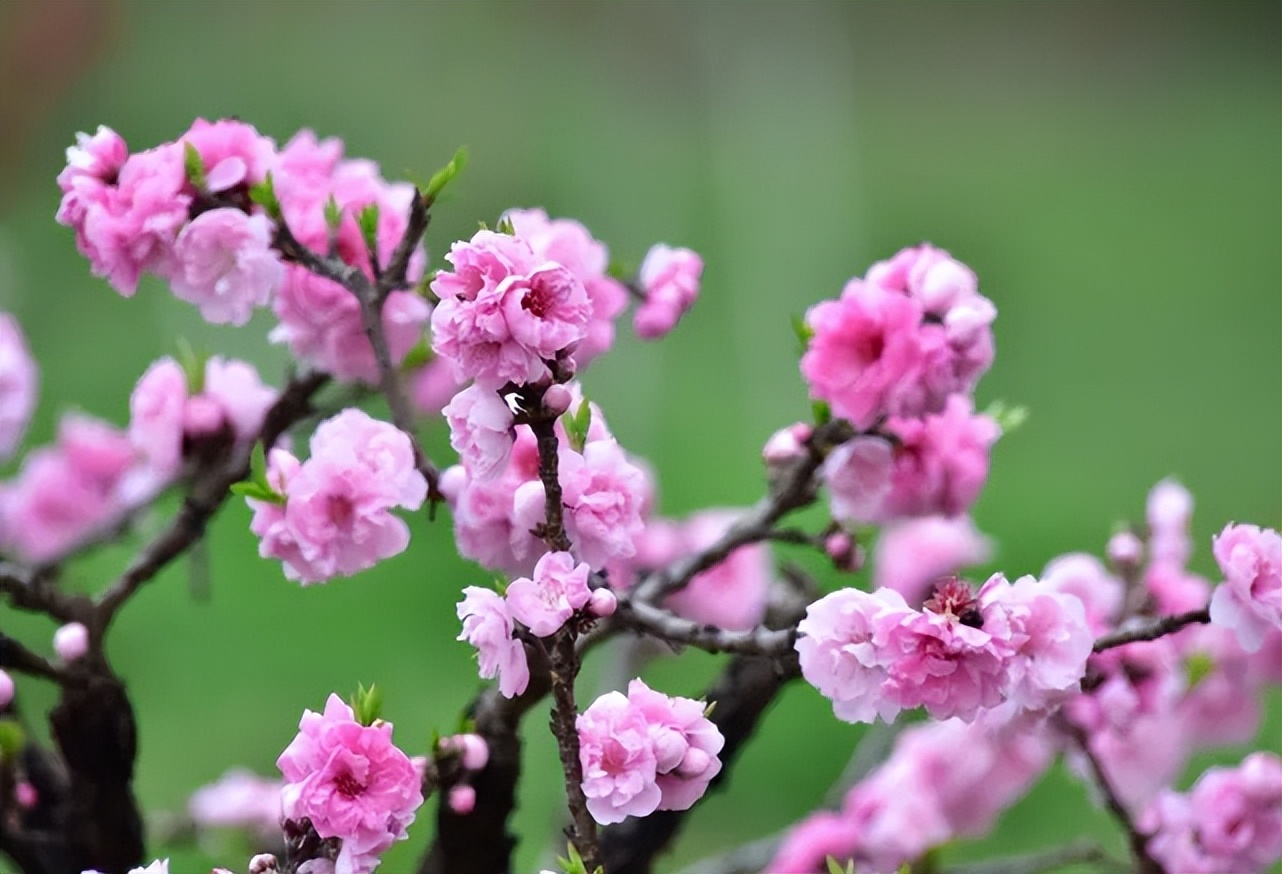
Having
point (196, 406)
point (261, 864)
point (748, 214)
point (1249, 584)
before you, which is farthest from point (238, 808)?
point (748, 214)

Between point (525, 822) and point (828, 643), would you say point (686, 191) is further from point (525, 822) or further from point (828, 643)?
point (828, 643)

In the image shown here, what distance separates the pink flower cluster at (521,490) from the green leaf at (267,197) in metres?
0.10

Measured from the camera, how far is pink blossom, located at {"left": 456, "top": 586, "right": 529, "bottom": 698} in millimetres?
324

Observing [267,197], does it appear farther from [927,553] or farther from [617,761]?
[927,553]

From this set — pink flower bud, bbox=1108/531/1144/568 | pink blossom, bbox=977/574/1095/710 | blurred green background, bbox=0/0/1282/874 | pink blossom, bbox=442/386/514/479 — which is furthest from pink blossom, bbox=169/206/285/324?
blurred green background, bbox=0/0/1282/874

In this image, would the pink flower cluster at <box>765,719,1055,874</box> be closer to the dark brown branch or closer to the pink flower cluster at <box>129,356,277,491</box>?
the dark brown branch

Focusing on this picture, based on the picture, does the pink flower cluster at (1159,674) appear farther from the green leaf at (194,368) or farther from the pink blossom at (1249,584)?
the green leaf at (194,368)

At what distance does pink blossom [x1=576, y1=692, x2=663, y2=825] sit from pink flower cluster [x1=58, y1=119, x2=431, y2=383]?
0.17 meters

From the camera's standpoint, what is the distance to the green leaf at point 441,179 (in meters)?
0.42

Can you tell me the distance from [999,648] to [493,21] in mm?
3356

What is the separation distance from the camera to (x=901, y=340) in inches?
16.6

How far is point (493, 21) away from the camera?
3.48 metres

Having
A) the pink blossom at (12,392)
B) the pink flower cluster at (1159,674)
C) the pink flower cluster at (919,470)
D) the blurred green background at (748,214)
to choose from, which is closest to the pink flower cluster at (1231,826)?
the pink flower cluster at (1159,674)

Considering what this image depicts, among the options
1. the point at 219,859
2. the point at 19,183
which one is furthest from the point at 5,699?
the point at 19,183
